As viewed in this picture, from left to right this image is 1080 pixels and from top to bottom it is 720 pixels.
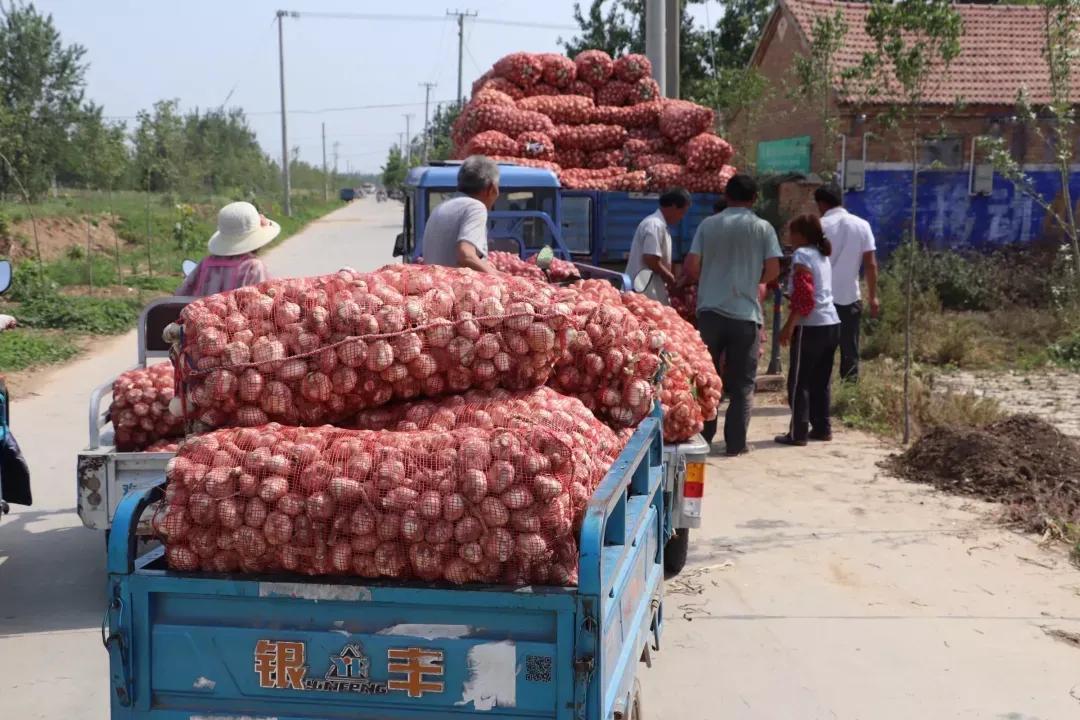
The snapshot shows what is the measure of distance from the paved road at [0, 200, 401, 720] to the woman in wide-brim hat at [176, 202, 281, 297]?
65.5 inches

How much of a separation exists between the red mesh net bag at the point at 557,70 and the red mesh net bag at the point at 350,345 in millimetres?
10389

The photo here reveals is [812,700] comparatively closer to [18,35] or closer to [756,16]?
[756,16]

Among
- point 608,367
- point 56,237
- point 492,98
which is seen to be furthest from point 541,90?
point 56,237

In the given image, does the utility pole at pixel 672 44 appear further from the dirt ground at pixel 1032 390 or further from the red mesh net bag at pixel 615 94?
the dirt ground at pixel 1032 390

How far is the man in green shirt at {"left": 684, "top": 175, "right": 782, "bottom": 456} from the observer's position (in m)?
8.05

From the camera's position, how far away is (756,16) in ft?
92.0

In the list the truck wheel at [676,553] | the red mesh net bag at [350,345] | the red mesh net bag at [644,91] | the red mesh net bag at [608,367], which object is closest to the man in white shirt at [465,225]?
the red mesh net bag at [608,367]

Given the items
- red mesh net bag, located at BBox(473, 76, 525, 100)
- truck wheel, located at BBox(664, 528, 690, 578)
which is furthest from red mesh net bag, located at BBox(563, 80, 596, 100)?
truck wheel, located at BBox(664, 528, 690, 578)

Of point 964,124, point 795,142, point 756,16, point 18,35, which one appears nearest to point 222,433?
point 964,124

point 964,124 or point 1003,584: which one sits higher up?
point 964,124

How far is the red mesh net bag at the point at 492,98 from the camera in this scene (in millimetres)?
12984

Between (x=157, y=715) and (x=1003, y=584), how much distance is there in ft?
14.5

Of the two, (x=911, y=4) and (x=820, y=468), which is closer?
(x=820, y=468)

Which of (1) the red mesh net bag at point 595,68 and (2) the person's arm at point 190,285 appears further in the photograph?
(1) the red mesh net bag at point 595,68
